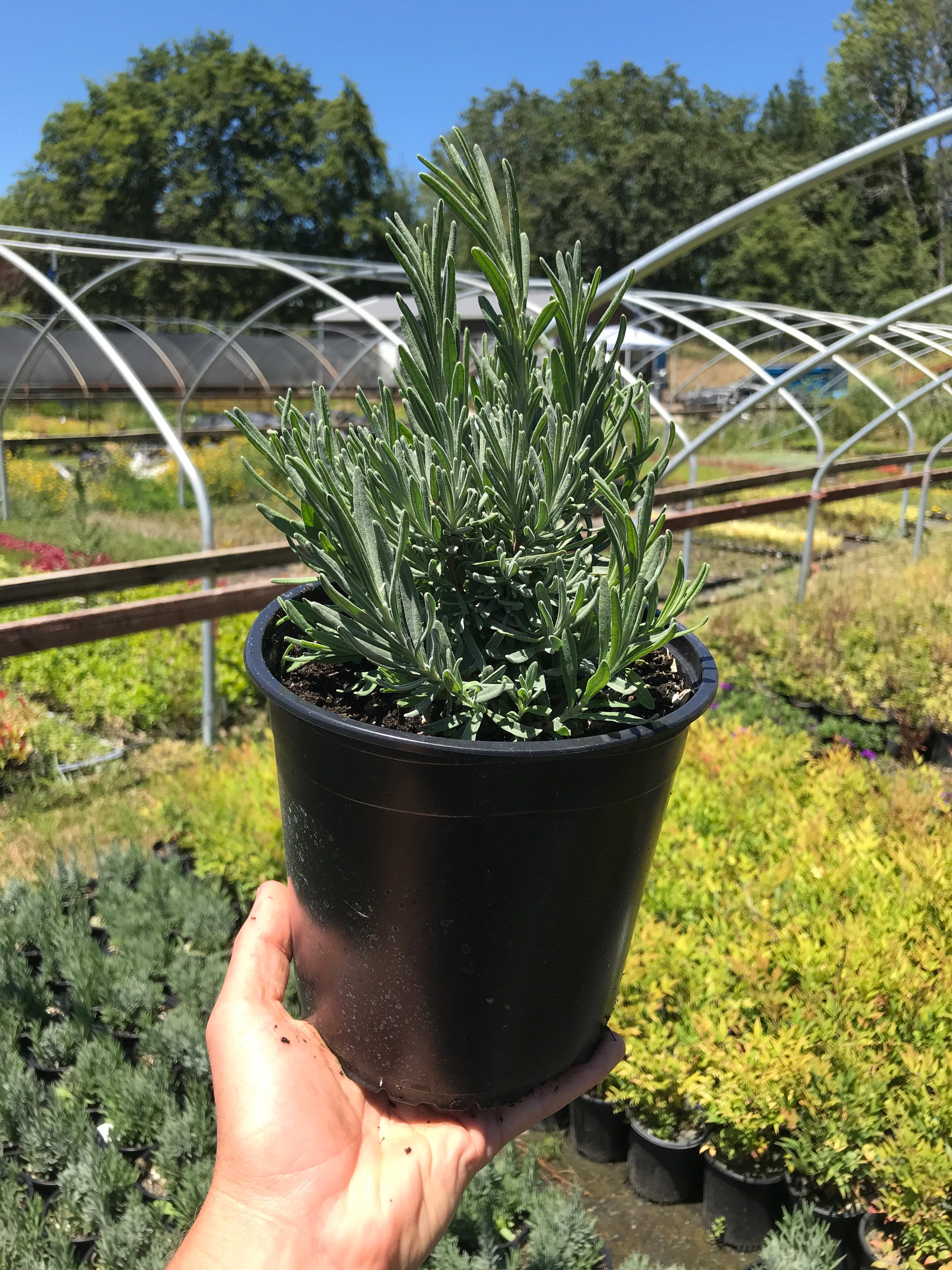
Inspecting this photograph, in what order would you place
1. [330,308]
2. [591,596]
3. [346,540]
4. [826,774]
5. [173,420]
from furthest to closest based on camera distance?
[330,308] → [173,420] → [826,774] → [591,596] → [346,540]

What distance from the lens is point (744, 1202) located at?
77.2 inches

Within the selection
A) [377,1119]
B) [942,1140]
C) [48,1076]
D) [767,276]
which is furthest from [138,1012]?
[767,276]

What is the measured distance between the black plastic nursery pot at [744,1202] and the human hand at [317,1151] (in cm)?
125

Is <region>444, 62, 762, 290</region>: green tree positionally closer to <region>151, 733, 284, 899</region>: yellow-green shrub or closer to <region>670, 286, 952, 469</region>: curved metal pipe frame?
<region>670, 286, 952, 469</region>: curved metal pipe frame

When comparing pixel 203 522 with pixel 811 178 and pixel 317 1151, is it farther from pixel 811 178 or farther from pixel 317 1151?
pixel 317 1151

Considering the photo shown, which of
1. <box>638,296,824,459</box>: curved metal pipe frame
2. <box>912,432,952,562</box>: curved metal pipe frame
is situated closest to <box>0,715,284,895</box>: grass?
<box>638,296,824,459</box>: curved metal pipe frame

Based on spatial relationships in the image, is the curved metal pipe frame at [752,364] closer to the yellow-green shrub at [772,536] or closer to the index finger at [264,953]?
the yellow-green shrub at [772,536]

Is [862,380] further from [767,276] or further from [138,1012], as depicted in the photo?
[767,276]

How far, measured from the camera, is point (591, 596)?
2.69ft

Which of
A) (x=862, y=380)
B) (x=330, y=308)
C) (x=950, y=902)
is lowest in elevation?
(x=950, y=902)

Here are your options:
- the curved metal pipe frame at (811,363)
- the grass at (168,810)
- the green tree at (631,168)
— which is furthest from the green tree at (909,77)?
the grass at (168,810)

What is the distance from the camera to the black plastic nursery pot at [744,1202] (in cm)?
194

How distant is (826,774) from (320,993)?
2.27m

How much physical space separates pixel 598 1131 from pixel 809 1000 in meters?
0.72
